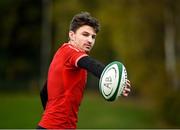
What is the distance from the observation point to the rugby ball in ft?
17.4

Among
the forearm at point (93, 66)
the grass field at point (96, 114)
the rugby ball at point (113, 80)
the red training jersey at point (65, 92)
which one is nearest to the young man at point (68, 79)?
the red training jersey at point (65, 92)

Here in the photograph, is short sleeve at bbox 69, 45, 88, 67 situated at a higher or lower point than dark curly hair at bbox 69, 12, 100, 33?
lower

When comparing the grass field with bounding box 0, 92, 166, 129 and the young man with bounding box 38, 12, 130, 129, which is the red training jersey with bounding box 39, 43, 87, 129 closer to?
the young man with bounding box 38, 12, 130, 129

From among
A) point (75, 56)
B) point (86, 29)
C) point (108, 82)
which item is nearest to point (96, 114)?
point (86, 29)

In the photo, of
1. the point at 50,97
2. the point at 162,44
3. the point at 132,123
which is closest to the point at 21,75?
the point at 162,44

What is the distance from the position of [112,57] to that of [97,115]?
18972 mm

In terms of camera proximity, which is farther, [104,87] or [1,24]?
[1,24]

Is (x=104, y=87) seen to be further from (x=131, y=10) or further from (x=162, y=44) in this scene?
(x=162, y=44)

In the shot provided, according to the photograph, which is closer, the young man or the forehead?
the young man

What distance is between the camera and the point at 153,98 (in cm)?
2747

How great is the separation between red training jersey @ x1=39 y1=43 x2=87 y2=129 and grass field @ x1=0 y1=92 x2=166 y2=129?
17.8 meters

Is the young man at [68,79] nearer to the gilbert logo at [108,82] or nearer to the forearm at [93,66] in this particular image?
the forearm at [93,66]

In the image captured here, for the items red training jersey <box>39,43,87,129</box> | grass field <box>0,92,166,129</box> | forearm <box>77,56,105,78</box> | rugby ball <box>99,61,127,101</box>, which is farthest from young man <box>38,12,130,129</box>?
grass field <box>0,92,166,129</box>

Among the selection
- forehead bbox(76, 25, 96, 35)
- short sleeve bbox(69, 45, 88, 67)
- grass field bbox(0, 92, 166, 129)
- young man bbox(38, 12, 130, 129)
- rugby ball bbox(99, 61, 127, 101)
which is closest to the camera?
rugby ball bbox(99, 61, 127, 101)
